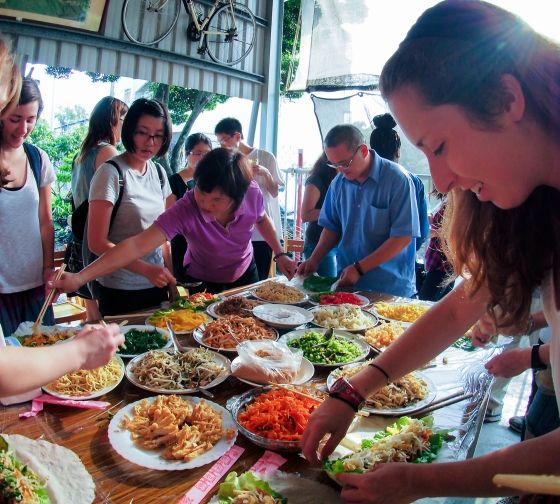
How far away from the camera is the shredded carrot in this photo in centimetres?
138

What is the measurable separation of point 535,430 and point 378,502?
1.47m

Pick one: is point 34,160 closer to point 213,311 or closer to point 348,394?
point 213,311

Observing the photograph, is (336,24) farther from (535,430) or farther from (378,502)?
(378,502)

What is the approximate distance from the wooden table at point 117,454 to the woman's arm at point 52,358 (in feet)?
0.82

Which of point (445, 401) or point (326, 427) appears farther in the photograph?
point (445, 401)

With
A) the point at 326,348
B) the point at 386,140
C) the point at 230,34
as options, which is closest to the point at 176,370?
the point at 326,348

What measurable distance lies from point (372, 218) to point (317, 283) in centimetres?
68

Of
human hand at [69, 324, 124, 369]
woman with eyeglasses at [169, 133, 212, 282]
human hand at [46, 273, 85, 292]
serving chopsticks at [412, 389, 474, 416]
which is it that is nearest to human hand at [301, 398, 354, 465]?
serving chopsticks at [412, 389, 474, 416]

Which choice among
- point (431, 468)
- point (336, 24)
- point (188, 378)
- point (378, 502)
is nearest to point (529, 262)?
point (431, 468)

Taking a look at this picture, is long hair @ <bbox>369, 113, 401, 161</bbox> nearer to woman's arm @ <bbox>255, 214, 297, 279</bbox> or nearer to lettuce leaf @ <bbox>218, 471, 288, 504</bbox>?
woman's arm @ <bbox>255, 214, 297, 279</bbox>

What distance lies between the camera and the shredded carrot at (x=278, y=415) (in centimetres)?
138

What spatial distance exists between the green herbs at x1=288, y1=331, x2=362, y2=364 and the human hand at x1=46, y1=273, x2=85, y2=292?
4.13 feet

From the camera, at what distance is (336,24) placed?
6109 mm

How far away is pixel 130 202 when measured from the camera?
302 cm
